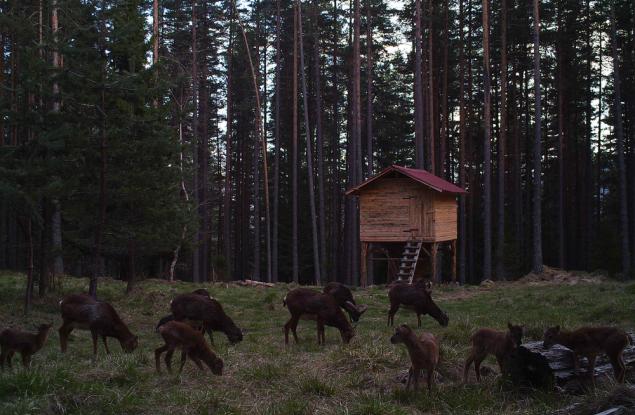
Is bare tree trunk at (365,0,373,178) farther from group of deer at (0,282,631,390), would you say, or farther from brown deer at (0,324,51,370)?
brown deer at (0,324,51,370)

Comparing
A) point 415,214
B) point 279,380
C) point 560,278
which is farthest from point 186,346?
point 560,278

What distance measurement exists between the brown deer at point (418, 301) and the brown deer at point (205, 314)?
15.3 ft

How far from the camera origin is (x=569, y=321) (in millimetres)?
13570

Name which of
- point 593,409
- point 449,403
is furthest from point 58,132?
point 593,409

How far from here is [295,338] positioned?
39.1 ft

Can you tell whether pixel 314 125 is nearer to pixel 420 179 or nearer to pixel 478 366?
pixel 420 179

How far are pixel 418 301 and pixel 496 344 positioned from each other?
6272mm

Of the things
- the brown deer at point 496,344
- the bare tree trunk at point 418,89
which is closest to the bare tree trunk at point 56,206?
the brown deer at point 496,344

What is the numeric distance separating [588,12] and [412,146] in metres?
16.0

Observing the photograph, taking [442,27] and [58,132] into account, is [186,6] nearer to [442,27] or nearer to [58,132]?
[442,27]

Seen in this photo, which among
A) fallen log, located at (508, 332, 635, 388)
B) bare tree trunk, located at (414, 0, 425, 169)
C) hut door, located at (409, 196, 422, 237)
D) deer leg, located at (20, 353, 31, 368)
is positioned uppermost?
bare tree trunk, located at (414, 0, 425, 169)

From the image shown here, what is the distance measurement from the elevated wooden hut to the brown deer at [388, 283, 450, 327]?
11.4m

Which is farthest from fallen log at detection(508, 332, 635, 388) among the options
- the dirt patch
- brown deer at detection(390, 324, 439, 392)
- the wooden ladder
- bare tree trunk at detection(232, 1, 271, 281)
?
bare tree trunk at detection(232, 1, 271, 281)

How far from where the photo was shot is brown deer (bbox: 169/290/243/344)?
11.8m
